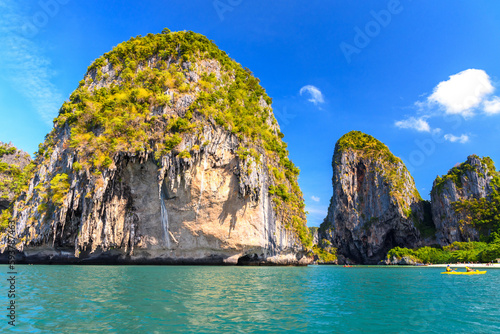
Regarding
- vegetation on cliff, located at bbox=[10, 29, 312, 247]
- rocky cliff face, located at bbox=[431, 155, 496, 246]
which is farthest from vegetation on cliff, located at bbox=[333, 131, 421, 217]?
vegetation on cliff, located at bbox=[10, 29, 312, 247]

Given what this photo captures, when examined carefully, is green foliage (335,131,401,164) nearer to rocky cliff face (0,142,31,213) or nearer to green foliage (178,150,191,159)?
green foliage (178,150,191,159)

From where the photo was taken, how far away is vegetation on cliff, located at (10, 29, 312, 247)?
129 ft

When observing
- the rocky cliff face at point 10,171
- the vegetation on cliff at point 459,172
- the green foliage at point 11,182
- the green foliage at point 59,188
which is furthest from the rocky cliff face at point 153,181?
the vegetation on cliff at point 459,172

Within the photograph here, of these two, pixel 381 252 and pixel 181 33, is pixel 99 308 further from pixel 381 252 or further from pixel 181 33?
pixel 381 252

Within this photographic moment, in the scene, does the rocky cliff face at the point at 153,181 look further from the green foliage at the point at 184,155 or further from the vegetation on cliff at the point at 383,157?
the vegetation on cliff at the point at 383,157

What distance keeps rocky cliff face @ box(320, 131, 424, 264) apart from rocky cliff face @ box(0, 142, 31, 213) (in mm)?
102241

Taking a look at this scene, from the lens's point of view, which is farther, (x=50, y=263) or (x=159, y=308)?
(x=50, y=263)

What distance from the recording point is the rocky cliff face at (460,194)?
84.9 m

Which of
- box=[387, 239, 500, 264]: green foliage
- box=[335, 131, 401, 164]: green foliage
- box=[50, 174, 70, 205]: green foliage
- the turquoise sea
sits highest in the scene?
box=[335, 131, 401, 164]: green foliage

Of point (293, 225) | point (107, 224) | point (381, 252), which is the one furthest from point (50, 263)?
point (381, 252)

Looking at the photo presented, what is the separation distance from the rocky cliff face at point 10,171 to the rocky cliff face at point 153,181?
952 cm

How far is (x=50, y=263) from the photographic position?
134 ft

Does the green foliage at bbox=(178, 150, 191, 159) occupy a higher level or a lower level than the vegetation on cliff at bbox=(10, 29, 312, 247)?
lower

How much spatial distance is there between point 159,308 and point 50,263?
40.5m
